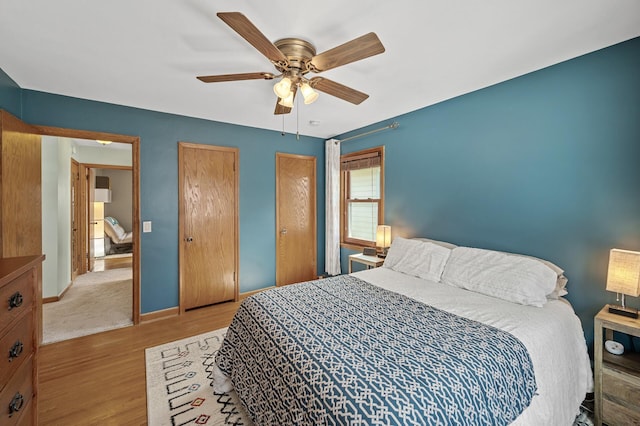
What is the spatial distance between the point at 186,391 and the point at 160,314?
158cm

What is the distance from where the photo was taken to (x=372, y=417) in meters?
0.95

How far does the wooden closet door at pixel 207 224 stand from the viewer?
11.1ft

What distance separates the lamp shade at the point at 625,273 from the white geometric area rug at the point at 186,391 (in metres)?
2.50

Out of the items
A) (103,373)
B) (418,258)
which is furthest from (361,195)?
(103,373)

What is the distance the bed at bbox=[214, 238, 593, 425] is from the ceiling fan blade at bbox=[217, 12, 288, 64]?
5.34 feet

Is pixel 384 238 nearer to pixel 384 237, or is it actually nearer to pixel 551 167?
pixel 384 237

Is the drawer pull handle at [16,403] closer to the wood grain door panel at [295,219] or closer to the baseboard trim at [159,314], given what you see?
the baseboard trim at [159,314]

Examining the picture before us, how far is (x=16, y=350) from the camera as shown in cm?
110

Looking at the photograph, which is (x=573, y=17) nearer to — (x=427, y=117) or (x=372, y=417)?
(x=427, y=117)

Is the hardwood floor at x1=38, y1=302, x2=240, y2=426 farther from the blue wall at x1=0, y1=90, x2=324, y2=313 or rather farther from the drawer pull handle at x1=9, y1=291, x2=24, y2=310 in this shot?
the drawer pull handle at x1=9, y1=291, x2=24, y2=310

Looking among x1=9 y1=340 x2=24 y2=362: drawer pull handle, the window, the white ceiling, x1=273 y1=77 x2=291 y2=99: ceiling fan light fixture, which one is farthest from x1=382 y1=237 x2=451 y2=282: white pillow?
x1=9 y1=340 x2=24 y2=362: drawer pull handle

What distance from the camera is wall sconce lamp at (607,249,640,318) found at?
1.60m

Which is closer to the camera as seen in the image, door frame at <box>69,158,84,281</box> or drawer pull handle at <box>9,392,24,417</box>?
drawer pull handle at <box>9,392,24,417</box>

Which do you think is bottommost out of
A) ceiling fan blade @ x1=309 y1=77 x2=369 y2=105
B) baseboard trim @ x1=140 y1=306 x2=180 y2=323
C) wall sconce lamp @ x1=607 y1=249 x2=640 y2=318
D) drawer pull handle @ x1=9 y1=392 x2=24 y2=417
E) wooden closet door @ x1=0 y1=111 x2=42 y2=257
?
baseboard trim @ x1=140 y1=306 x2=180 y2=323
